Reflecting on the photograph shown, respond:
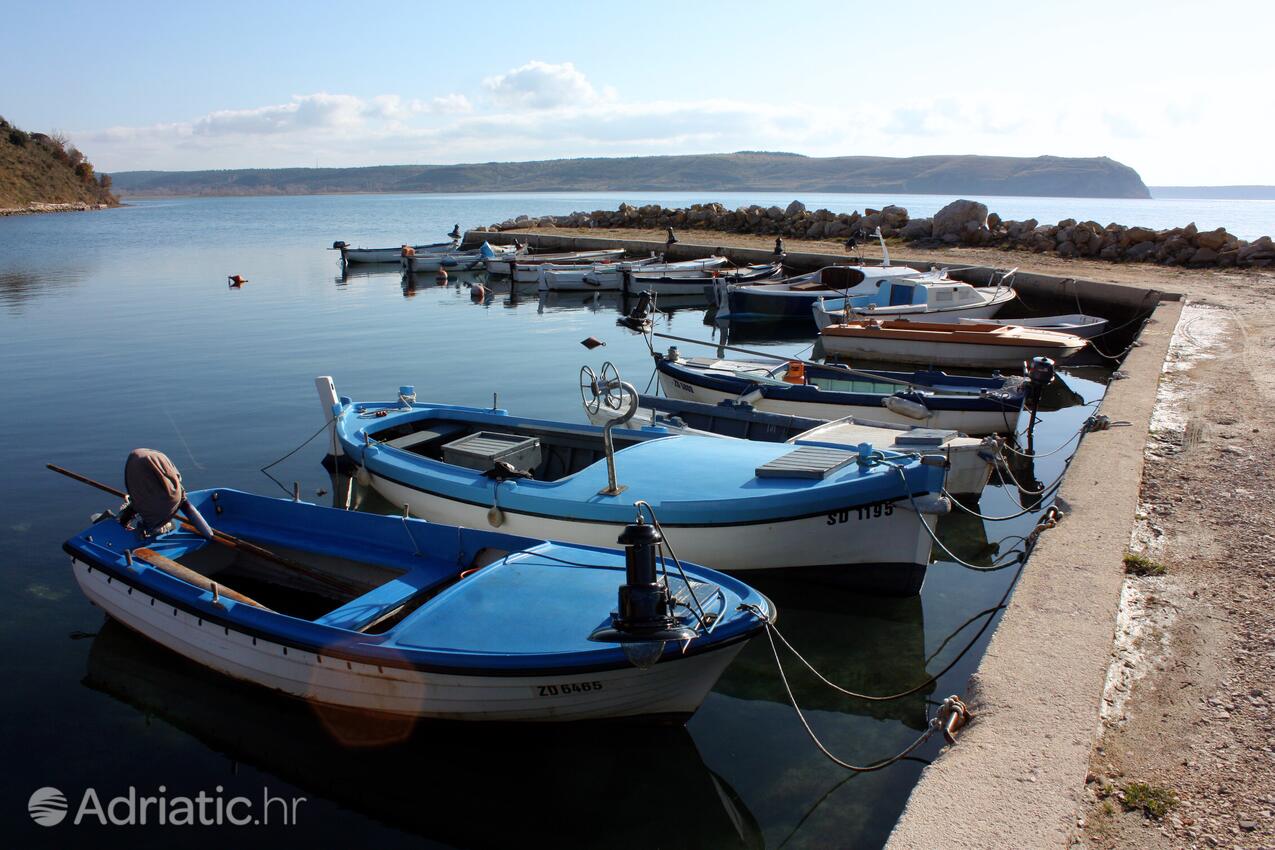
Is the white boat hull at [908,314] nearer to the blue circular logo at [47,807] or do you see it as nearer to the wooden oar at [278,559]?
the wooden oar at [278,559]

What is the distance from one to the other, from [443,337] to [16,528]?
1622 cm

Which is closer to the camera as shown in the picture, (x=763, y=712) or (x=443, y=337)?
(x=763, y=712)

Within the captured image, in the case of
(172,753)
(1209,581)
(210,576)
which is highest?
(1209,581)

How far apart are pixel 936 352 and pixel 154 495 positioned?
16872 mm

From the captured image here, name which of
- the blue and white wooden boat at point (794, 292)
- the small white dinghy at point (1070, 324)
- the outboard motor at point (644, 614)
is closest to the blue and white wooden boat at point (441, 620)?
the outboard motor at point (644, 614)

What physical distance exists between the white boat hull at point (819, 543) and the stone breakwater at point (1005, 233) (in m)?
25.6

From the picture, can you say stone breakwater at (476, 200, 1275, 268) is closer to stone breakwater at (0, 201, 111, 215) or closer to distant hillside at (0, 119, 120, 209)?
stone breakwater at (0, 201, 111, 215)

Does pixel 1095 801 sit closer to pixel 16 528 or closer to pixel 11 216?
pixel 16 528

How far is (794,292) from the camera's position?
2747cm

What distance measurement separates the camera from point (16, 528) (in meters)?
11.4

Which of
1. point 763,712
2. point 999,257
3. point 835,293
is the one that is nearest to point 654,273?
point 835,293

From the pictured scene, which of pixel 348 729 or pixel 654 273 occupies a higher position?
pixel 654 273

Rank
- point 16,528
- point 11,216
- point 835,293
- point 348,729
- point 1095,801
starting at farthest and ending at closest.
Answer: point 11,216, point 835,293, point 16,528, point 348,729, point 1095,801

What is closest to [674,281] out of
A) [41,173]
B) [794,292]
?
[794,292]
